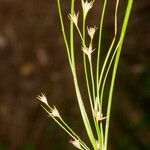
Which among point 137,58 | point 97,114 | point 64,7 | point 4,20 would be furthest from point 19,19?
point 97,114

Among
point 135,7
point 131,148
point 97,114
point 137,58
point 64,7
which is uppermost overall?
point 97,114

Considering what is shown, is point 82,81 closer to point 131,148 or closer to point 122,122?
point 122,122

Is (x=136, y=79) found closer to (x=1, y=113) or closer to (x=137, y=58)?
(x=137, y=58)

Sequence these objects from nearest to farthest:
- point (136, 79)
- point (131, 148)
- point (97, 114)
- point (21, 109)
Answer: point (97, 114), point (131, 148), point (136, 79), point (21, 109)

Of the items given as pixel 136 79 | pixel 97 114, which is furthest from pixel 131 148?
A: pixel 97 114

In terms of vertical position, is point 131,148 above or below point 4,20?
below

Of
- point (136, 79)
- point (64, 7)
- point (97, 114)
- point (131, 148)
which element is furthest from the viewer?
point (64, 7)

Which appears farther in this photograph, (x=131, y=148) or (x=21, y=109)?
(x=21, y=109)
